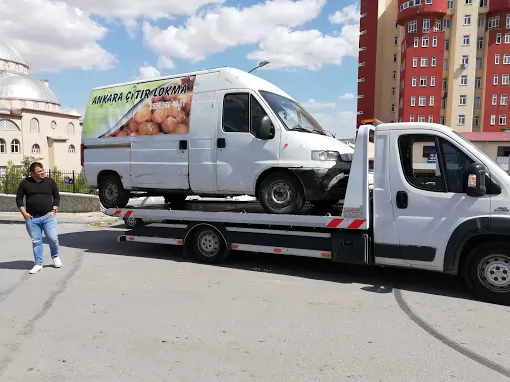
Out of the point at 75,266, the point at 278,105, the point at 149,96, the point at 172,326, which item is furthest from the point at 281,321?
the point at 149,96

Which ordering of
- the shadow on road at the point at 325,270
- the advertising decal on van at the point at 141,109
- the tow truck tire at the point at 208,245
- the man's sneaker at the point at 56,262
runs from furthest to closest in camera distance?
the advertising decal on van at the point at 141,109
the tow truck tire at the point at 208,245
the man's sneaker at the point at 56,262
the shadow on road at the point at 325,270

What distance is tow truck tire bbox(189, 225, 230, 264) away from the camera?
6922 millimetres

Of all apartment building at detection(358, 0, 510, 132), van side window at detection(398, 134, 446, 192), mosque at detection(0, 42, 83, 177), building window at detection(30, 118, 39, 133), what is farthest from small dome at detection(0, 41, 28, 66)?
van side window at detection(398, 134, 446, 192)

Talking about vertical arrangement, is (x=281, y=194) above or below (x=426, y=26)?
below

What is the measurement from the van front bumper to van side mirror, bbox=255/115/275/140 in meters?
0.63

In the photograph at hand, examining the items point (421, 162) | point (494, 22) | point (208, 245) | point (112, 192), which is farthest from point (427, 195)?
point (494, 22)

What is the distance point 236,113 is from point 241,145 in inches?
21.1

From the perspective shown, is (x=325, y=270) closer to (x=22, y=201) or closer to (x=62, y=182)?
(x=22, y=201)

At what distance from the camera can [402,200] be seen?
17.6 feet

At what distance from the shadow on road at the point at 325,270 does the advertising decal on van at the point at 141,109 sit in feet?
7.74

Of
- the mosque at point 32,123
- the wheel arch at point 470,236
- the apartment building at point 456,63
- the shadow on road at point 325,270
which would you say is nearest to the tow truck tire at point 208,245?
the shadow on road at point 325,270

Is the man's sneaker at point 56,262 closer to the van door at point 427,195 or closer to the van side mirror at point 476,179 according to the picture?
the van door at point 427,195

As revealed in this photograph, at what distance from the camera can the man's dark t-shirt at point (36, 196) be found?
6.47 meters

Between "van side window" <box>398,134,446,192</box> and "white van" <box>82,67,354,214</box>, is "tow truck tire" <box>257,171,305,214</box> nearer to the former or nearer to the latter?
"white van" <box>82,67,354,214</box>
